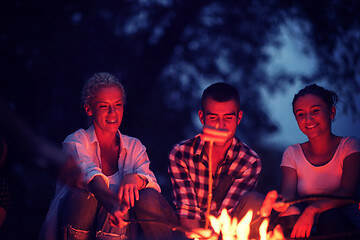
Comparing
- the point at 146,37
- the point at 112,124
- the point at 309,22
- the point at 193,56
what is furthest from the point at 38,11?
the point at 309,22

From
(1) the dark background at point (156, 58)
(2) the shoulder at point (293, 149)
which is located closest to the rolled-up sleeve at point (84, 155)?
(2) the shoulder at point (293, 149)

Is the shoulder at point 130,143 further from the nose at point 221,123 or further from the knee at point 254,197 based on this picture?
the knee at point 254,197

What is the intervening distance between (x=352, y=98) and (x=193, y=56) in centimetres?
240

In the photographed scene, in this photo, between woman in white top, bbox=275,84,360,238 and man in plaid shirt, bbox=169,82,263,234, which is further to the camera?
man in plaid shirt, bbox=169,82,263,234

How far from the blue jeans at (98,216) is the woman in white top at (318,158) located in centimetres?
86

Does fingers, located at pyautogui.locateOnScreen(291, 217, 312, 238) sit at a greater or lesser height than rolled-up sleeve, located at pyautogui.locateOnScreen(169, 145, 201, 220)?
lesser

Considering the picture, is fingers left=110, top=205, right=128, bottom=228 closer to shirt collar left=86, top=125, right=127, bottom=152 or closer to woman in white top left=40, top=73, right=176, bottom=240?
woman in white top left=40, top=73, right=176, bottom=240

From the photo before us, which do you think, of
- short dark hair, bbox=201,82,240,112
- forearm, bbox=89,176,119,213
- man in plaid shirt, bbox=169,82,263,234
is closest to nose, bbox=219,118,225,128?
man in plaid shirt, bbox=169,82,263,234

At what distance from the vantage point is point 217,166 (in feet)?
10.8

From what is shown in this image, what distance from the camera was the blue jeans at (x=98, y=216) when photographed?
102 inches

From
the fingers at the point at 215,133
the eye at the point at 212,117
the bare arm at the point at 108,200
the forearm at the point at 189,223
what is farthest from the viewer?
the eye at the point at 212,117

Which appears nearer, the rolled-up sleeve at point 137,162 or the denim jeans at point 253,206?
the denim jeans at point 253,206

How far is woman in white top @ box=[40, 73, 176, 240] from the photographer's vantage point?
2605 mm

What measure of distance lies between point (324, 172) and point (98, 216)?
1.72 metres
